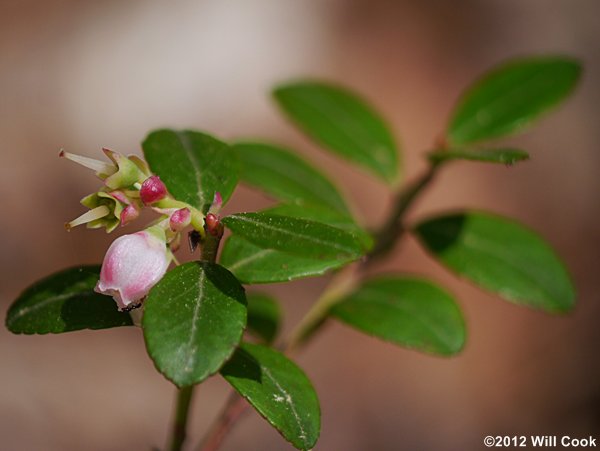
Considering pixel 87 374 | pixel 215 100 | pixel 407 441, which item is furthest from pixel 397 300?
pixel 215 100

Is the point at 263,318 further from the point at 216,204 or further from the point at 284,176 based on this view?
the point at 216,204

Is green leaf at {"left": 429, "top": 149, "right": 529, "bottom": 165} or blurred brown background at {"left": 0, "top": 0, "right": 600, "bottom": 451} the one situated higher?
green leaf at {"left": 429, "top": 149, "right": 529, "bottom": 165}

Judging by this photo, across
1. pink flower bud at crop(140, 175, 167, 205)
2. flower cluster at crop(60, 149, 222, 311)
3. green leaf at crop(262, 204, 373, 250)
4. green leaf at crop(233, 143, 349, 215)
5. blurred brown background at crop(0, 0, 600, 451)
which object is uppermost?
pink flower bud at crop(140, 175, 167, 205)

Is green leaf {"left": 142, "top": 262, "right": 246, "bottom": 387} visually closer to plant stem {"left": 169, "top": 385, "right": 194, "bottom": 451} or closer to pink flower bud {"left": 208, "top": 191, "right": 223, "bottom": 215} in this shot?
pink flower bud {"left": 208, "top": 191, "right": 223, "bottom": 215}

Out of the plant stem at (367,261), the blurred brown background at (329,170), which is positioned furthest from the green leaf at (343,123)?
the blurred brown background at (329,170)

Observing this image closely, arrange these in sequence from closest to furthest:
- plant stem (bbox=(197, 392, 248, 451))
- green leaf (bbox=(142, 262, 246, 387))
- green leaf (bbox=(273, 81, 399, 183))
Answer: green leaf (bbox=(142, 262, 246, 387)), plant stem (bbox=(197, 392, 248, 451)), green leaf (bbox=(273, 81, 399, 183))

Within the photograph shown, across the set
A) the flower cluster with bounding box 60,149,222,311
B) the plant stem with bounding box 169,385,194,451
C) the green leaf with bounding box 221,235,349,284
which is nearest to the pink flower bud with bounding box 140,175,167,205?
the flower cluster with bounding box 60,149,222,311
